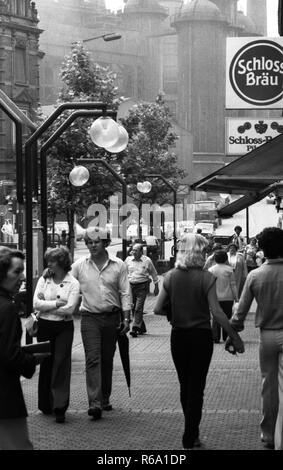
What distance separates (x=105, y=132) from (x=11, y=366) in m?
7.90

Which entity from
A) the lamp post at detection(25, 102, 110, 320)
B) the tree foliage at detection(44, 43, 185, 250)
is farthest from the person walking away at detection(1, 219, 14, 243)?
the lamp post at detection(25, 102, 110, 320)

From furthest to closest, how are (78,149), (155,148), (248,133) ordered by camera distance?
(155,148) → (78,149) → (248,133)

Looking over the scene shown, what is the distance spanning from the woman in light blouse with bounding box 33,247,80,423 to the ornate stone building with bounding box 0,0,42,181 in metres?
51.7

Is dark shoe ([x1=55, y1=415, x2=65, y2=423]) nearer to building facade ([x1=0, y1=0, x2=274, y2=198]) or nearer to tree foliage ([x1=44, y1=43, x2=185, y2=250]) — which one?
tree foliage ([x1=44, y1=43, x2=185, y2=250])

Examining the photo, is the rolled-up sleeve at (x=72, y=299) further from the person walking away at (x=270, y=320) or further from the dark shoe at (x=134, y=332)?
the dark shoe at (x=134, y=332)

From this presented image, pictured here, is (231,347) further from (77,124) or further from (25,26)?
(25,26)

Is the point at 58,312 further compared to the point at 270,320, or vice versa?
the point at 58,312

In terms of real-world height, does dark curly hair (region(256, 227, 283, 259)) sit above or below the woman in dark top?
above

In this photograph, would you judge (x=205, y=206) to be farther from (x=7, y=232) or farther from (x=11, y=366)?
(x=11, y=366)

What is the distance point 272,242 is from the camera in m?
8.22

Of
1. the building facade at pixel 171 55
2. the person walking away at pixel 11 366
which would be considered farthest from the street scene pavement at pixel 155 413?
the building facade at pixel 171 55

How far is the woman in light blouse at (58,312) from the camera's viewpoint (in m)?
9.96

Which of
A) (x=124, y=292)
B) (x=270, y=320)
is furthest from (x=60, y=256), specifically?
(x=270, y=320)

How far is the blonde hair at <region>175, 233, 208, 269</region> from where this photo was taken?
834cm
